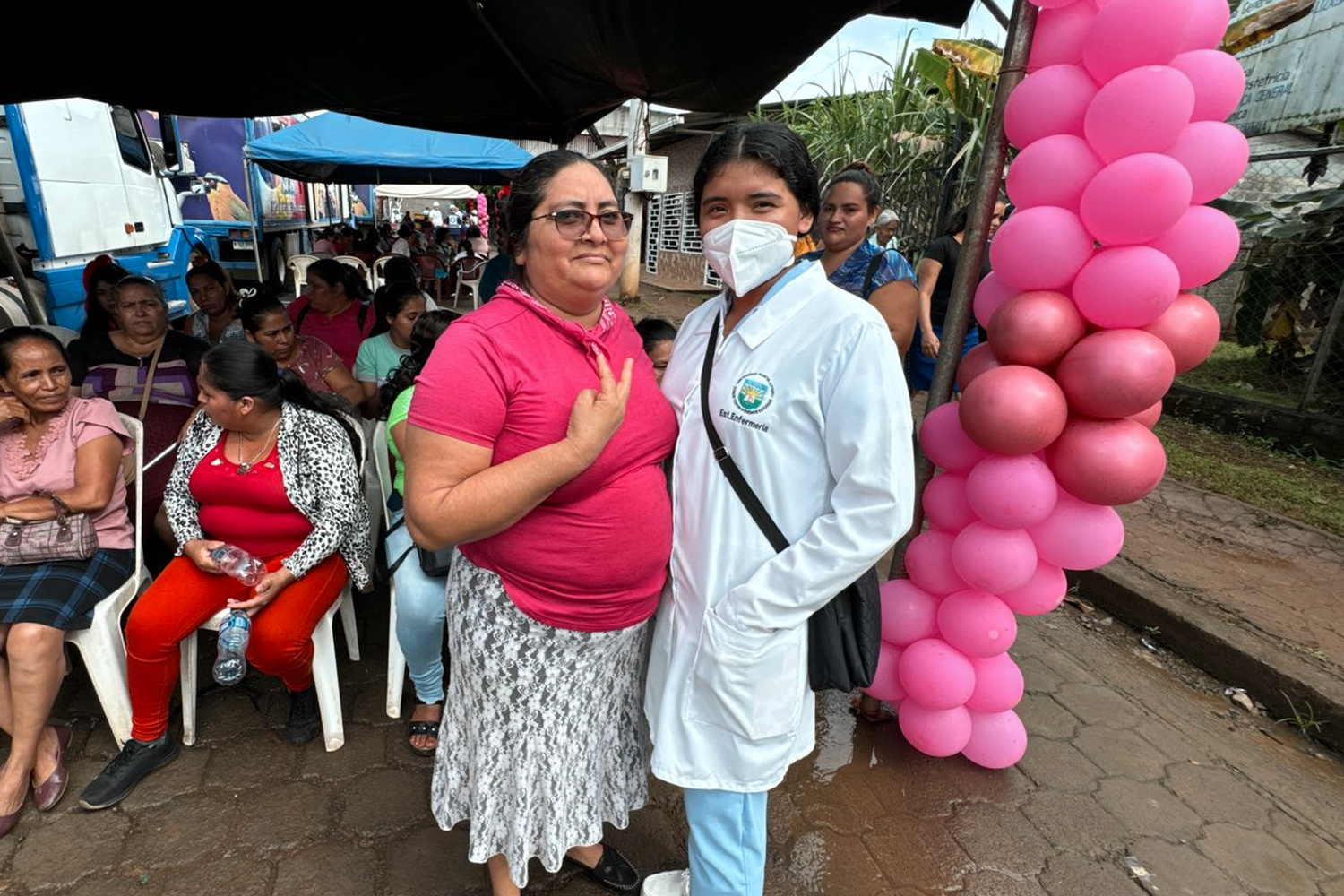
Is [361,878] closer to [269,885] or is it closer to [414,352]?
[269,885]

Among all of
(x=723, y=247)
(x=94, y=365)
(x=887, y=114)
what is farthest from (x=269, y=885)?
(x=887, y=114)

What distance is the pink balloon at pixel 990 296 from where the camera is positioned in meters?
2.14

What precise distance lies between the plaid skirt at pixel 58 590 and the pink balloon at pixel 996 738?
295 centimetres

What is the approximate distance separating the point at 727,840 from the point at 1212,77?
2256mm

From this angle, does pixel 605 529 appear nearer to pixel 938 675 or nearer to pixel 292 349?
pixel 938 675

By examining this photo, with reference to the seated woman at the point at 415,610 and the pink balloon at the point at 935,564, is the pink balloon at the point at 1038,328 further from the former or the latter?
Answer: the seated woman at the point at 415,610

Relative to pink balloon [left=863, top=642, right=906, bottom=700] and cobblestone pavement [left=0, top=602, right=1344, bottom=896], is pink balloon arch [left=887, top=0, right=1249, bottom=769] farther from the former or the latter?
cobblestone pavement [left=0, top=602, right=1344, bottom=896]

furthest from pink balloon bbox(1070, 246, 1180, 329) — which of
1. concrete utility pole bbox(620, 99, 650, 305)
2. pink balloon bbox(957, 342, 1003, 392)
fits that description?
concrete utility pole bbox(620, 99, 650, 305)

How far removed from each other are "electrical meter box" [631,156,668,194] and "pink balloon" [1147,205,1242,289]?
371 inches

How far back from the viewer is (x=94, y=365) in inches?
121

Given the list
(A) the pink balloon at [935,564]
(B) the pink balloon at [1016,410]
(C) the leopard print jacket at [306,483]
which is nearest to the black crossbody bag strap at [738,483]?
(B) the pink balloon at [1016,410]

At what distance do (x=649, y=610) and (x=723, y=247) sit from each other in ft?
2.69

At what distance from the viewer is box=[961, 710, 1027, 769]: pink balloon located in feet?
7.71

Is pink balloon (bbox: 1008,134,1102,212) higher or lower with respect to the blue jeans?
higher
